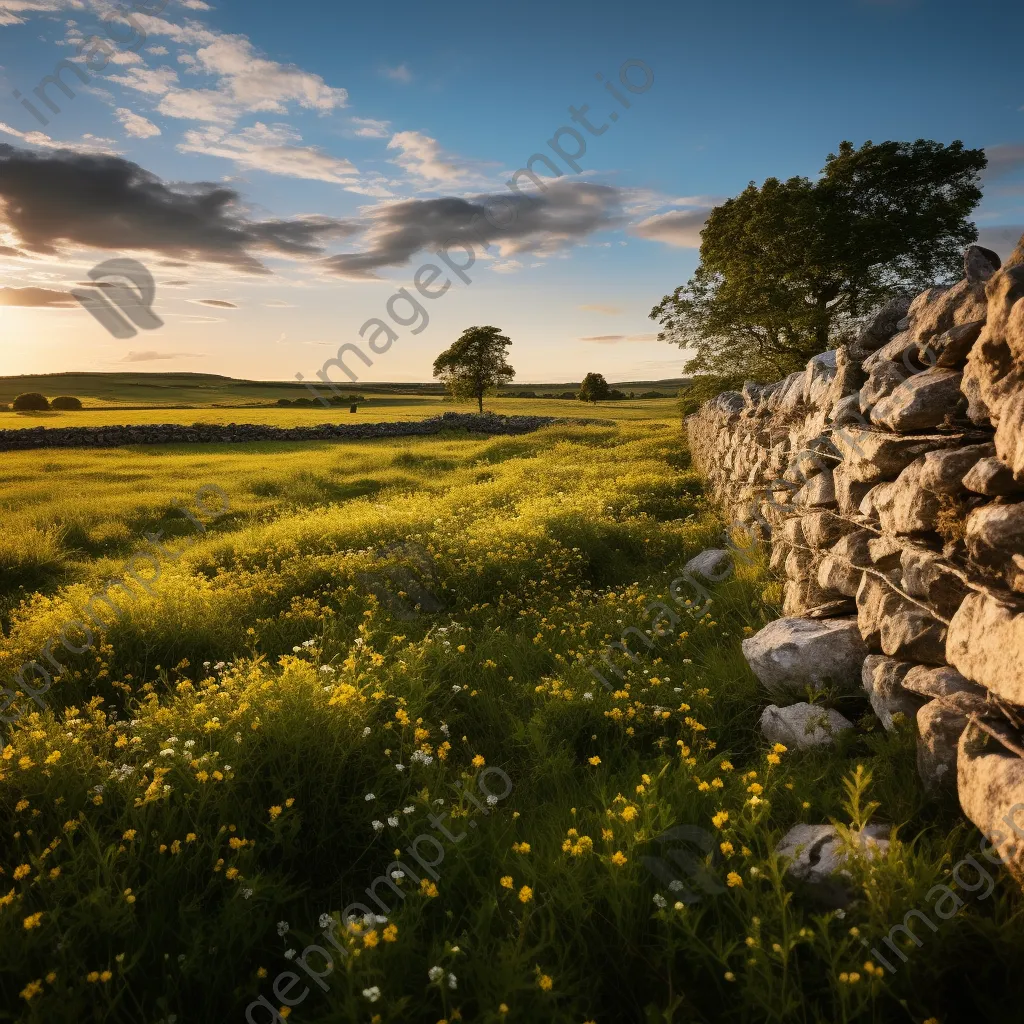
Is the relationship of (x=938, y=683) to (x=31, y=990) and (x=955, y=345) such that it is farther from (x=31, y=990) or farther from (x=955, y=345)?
(x=31, y=990)

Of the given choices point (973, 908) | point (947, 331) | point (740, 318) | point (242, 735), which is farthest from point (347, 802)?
point (740, 318)

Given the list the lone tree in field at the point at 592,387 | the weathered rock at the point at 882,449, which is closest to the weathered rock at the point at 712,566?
the weathered rock at the point at 882,449

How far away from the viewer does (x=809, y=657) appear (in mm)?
4082

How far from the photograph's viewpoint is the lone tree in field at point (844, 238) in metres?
21.0

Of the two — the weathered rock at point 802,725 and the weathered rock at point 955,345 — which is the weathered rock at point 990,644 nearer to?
the weathered rock at point 802,725

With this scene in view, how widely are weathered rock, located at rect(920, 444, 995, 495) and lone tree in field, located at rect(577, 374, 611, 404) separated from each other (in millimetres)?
78018

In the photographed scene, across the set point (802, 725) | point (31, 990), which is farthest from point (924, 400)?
point (31, 990)

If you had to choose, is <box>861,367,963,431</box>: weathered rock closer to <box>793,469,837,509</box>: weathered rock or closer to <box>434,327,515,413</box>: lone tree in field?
<box>793,469,837,509</box>: weathered rock

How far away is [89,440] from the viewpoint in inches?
1086

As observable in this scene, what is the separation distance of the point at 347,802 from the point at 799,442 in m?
5.18

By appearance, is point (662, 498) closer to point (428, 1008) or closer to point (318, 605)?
point (318, 605)

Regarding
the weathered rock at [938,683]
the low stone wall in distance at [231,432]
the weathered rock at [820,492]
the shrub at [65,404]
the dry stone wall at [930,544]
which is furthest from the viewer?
the shrub at [65,404]

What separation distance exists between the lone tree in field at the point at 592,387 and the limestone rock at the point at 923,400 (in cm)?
7750

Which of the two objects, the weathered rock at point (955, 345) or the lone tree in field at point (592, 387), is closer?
the weathered rock at point (955, 345)
